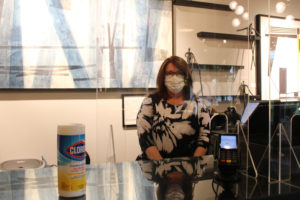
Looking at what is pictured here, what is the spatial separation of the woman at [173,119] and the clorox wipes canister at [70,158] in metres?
0.50

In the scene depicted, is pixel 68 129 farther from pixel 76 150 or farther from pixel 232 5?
pixel 232 5

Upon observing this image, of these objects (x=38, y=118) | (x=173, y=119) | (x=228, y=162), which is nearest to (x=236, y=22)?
(x=173, y=119)

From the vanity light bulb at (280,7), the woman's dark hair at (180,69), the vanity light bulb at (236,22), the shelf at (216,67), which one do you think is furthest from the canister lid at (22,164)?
the vanity light bulb at (280,7)

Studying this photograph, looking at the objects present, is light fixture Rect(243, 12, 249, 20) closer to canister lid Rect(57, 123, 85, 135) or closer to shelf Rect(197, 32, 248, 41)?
shelf Rect(197, 32, 248, 41)

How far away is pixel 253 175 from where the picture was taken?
0.81 m

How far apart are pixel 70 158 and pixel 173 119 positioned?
0.58 meters

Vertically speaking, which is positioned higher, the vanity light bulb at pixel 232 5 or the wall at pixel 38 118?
the vanity light bulb at pixel 232 5

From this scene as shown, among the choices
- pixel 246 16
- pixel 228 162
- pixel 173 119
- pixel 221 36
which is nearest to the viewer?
pixel 228 162

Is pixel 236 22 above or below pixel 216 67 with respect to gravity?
above

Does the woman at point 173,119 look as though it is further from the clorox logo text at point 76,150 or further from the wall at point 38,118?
the wall at point 38,118

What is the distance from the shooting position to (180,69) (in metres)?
1.16

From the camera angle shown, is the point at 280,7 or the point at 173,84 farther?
the point at 173,84

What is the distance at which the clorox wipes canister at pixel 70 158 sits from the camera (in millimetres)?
588

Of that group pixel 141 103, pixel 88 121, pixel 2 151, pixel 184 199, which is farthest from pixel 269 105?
pixel 2 151
